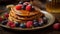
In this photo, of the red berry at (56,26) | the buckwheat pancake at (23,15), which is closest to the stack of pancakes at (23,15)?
the buckwheat pancake at (23,15)

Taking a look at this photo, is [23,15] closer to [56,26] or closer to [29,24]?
[29,24]

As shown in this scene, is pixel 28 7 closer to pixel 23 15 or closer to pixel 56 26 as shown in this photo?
pixel 23 15

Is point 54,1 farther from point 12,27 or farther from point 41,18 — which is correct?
point 12,27

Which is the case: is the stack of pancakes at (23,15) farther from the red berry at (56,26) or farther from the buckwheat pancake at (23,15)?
the red berry at (56,26)

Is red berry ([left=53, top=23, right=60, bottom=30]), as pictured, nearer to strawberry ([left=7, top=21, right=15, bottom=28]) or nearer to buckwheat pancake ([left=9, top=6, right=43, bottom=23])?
buckwheat pancake ([left=9, top=6, right=43, bottom=23])

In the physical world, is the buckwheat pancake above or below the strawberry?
above

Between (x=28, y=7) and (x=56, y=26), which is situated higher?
(x=28, y=7)

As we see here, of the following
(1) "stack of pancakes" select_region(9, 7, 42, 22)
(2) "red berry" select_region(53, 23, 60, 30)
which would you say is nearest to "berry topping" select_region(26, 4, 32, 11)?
(1) "stack of pancakes" select_region(9, 7, 42, 22)

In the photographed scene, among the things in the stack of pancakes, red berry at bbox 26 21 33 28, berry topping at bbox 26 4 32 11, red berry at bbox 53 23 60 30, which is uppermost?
berry topping at bbox 26 4 32 11

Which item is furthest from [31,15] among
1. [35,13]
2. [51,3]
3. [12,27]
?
[51,3]

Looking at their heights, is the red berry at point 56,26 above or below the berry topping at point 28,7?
below

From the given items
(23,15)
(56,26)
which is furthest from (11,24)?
(56,26)
